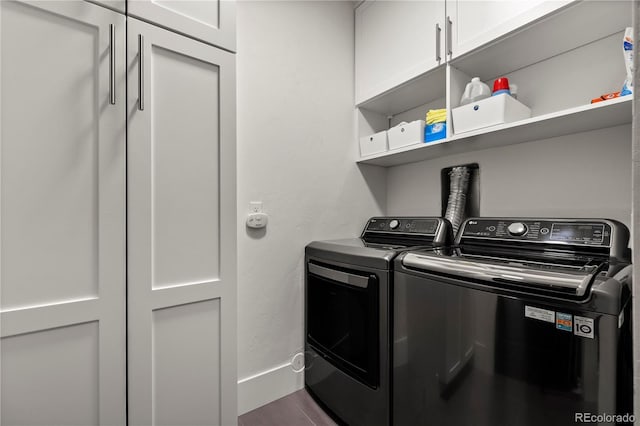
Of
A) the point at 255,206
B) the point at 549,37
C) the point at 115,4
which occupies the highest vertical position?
the point at 549,37

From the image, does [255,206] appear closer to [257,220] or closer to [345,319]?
[257,220]

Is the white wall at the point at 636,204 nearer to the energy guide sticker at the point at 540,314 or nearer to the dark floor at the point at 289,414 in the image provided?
the energy guide sticker at the point at 540,314

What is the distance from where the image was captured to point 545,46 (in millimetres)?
1326

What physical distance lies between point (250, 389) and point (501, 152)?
189 centimetres

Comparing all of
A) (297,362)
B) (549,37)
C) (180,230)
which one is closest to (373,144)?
(549,37)

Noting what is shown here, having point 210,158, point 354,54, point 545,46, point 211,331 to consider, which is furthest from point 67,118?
point 545,46

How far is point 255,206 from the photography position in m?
1.60

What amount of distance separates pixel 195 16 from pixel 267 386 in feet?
5.88

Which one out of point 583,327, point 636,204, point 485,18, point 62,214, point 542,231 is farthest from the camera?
point 485,18

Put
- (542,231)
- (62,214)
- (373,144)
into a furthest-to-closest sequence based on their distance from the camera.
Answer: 1. (373,144)
2. (542,231)
3. (62,214)

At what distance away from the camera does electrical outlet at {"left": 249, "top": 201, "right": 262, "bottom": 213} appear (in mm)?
1586

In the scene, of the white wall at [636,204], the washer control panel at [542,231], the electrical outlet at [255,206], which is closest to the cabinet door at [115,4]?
the electrical outlet at [255,206]

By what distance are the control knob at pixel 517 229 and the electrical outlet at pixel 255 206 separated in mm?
1231

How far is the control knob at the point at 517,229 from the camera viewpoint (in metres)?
1.26
